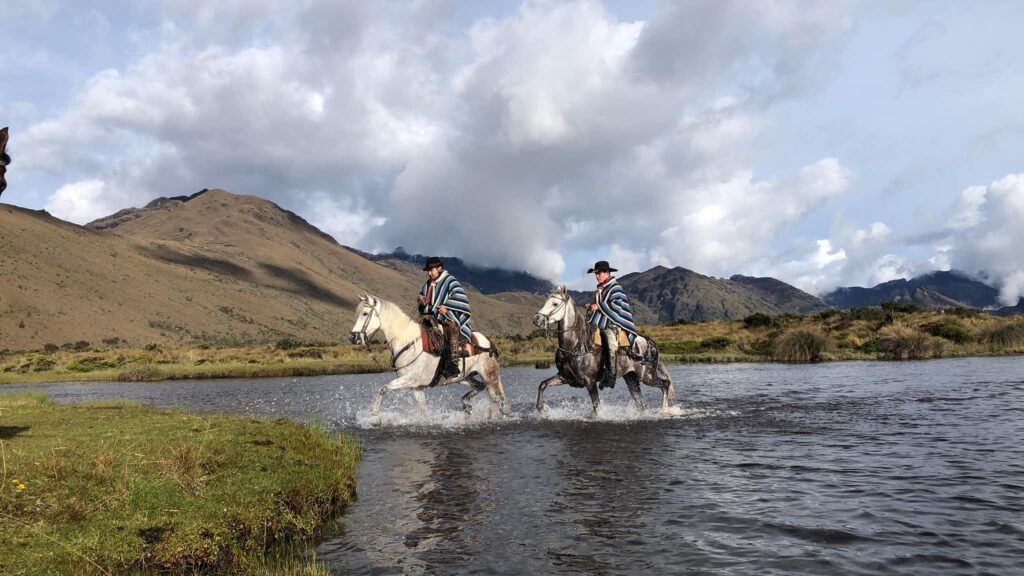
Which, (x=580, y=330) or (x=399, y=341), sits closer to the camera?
(x=399, y=341)

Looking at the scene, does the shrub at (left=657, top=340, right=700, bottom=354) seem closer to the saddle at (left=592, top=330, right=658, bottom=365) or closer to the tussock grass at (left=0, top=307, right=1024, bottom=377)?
the tussock grass at (left=0, top=307, right=1024, bottom=377)

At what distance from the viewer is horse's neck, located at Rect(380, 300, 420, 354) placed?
1545cm

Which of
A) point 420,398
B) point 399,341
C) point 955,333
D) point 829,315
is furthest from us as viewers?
point 829,315

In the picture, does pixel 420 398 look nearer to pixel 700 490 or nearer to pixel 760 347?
pixel 700 490

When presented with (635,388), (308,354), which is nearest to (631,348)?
(635,388)

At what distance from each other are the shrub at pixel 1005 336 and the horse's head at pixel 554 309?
36827mm

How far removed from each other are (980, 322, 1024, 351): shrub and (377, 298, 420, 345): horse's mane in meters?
40.5

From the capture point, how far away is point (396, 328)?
51.0 ft

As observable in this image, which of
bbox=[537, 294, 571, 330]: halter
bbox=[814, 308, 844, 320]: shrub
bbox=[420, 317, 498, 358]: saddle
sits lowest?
bbox=[420, 317, 498, 358]: saddle

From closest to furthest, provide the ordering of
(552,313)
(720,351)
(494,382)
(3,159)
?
(3,159) → (552,313) → (494,382) → (720,351)

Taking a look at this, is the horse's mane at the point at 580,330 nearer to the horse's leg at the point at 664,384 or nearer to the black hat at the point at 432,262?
the horse's leg at the point at 664,384

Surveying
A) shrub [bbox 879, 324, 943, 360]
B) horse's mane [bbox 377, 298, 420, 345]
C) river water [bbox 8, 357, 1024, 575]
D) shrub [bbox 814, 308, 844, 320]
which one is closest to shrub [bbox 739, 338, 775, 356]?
shrub [bbox 879, 324, 943, 360]

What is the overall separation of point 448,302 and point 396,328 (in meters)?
1.54

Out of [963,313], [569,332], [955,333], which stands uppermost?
[963,313]
